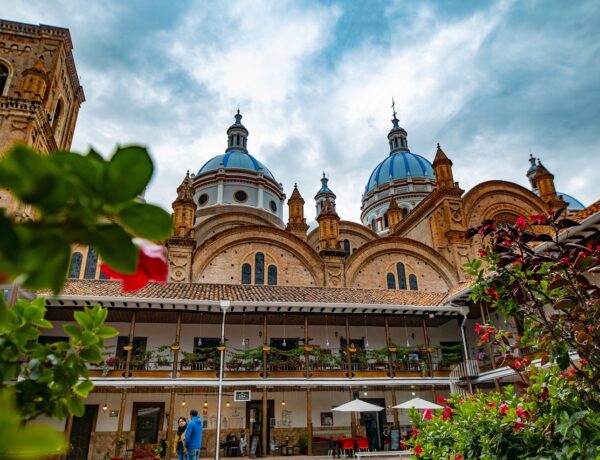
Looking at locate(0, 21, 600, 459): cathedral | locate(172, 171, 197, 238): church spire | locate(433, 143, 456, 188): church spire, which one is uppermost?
locate(433, 143, 456, 188): church spire

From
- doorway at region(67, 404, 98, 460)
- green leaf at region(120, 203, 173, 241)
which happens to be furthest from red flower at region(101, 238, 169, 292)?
doorway at region(67, 404, 98, 460)

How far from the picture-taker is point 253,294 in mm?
19641

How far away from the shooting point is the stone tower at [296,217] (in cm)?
3133

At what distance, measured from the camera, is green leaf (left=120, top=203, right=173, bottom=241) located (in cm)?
89

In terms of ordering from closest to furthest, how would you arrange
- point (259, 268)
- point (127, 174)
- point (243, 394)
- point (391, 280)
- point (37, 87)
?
point (127, 174) < point (243, 394) < point (37, 87) < point (259, 268) < point (391, 280)

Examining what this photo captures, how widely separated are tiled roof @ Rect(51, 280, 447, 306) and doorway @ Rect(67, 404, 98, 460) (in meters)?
5.05

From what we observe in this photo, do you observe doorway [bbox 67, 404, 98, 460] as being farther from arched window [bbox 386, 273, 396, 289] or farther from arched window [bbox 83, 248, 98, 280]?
arched window [bbox 386, 273, 396, 289]

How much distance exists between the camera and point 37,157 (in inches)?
28.6

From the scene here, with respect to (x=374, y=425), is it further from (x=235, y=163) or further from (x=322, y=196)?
(x=322, y=196)

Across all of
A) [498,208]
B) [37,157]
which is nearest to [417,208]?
[498,208]

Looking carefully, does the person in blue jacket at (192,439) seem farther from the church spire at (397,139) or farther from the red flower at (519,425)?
the church spire at (397,139)

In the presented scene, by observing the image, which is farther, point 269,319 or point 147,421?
point 269,319

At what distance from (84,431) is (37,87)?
1861 cm

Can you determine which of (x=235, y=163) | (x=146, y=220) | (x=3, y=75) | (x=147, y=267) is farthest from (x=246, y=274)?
(x=146, y=220)
